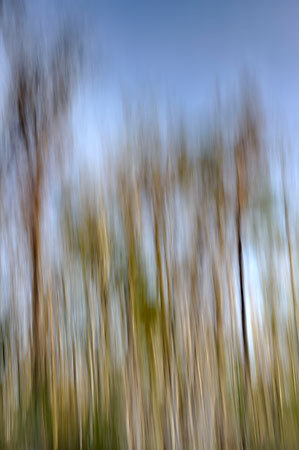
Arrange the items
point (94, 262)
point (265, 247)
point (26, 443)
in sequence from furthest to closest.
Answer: point (265, 247) < point (94, 262) < point (26, 443)

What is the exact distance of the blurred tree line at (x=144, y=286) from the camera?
1.15m

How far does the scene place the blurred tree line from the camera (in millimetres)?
1148

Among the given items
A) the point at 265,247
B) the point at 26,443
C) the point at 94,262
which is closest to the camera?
the point at 26,443

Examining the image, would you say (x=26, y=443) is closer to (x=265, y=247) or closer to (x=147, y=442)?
(x=147, y=442)

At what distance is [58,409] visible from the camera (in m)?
1.12

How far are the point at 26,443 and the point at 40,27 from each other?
929mm

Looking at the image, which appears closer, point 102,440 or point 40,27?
point 102,440

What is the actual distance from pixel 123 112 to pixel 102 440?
74 cm

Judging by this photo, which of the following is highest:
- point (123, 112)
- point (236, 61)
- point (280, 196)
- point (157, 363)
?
point (236, 61)

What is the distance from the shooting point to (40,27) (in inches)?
49.1

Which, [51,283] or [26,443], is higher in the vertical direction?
[51,283]

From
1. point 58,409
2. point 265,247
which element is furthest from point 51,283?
point 265,247

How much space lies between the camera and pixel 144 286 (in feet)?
4.01

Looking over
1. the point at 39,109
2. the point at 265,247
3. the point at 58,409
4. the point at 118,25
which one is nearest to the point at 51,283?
the point at 58,409
